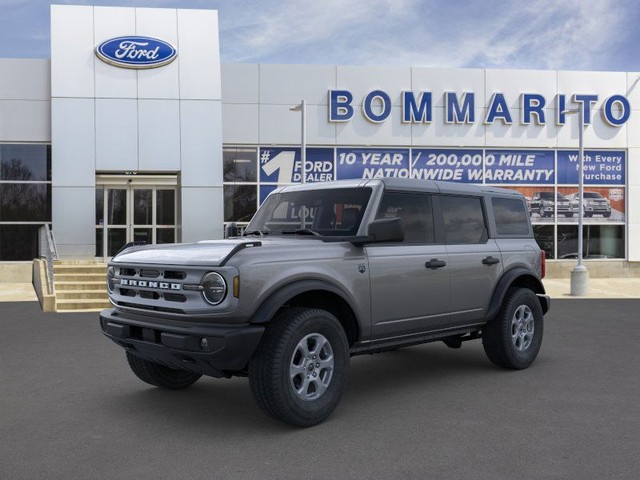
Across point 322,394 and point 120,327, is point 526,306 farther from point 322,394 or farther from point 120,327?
point 120,327

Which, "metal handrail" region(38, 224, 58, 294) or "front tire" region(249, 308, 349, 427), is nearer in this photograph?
"front tire" region(249, 308, 349, 427)

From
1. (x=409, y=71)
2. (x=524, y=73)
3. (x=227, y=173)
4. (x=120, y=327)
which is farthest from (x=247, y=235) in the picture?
(x=524, y=73)

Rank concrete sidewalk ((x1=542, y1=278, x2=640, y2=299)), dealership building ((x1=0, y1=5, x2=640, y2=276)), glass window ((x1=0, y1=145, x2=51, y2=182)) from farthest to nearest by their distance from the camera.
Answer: glass window ((x1=0, y1=145, x2=51, y2=182)) → dealership building ((x1=0, y1=5, x2=640, y2=276)) → concrete sidewalk ((x1=542, y1=278, x2=640, y2=299))

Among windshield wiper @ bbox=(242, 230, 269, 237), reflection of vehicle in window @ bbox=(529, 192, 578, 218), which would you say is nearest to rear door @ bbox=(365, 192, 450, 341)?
windshield wiper @ bbox=(242, 230, 269, 237)

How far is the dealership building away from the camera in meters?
18.6

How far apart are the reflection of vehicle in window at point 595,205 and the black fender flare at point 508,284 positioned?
50.5 feet

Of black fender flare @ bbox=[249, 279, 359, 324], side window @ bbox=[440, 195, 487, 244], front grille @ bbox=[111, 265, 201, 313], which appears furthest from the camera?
side window @ bbox=[440, 195, 487, 244]

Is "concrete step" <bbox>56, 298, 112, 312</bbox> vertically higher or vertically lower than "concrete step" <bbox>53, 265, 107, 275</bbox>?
lower

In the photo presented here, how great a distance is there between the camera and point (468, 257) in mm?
6559

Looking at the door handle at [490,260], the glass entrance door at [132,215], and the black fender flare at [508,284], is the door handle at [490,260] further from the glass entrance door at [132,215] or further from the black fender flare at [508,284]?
the glass entrance door at [132,215]

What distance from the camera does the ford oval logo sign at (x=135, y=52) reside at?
18469 millimetres

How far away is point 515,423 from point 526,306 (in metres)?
2.41

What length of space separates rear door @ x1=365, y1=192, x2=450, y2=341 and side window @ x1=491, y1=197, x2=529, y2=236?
1231mm

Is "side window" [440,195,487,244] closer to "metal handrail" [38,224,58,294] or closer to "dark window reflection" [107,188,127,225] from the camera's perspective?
"metal handrail" [38,224,58,294]
